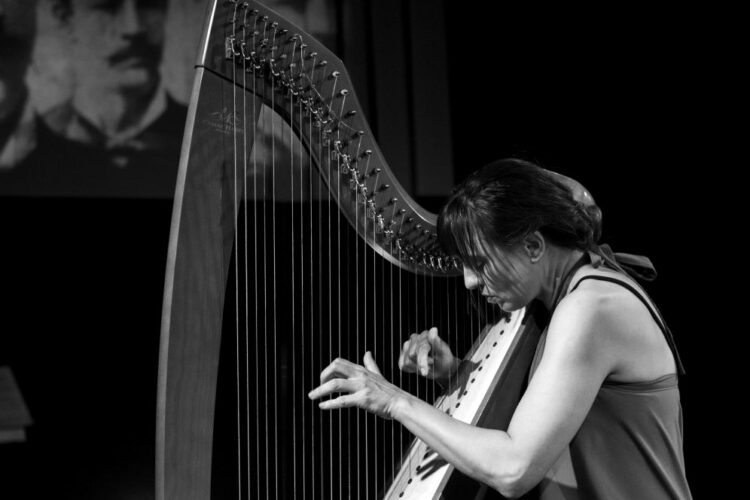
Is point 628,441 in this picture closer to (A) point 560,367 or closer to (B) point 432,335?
(A) point 560,367

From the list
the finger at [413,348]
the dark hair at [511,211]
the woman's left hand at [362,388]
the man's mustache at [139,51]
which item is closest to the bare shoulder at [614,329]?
the dark hair at [511,211]

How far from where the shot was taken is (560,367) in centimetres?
109

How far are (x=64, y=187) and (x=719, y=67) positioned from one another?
206 cm

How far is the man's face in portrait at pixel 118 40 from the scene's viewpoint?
2.17m

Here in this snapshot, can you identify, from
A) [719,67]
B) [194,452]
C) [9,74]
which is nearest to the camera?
[194,452]

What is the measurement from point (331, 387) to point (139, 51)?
1465mm

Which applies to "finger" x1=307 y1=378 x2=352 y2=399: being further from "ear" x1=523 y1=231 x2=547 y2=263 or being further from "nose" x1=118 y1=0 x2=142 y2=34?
"nose" x1=118 y1=0 x2=142 y2=34

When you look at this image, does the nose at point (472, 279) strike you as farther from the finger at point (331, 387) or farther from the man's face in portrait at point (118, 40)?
the man's face in portrait at point (118, 40)

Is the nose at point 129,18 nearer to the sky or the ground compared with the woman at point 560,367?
nearer to the sky

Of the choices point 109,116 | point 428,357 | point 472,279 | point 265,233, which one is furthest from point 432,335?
point 109,116

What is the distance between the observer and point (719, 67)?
269cm

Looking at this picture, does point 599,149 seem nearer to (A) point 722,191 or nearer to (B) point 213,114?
(A) point 722,191

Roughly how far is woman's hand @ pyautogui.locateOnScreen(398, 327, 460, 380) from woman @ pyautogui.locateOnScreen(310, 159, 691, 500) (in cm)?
20

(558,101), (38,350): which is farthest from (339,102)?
(558,101)
